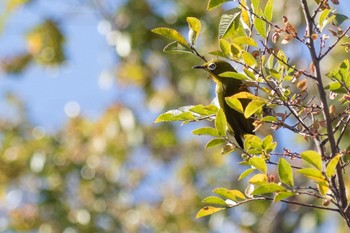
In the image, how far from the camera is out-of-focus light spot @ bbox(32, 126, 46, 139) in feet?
27.1

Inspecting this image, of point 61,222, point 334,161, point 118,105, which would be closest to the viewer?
point 334,161

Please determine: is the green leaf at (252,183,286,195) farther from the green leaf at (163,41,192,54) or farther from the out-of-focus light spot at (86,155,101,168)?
the out-of-focus light spot at (86,155,101,168)

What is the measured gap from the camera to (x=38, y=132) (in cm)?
851

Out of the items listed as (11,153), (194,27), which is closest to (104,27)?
(11,153)

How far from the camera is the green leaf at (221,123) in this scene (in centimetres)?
261

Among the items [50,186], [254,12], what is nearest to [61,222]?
[50,186]

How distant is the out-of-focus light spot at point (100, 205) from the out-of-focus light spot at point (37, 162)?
884mm

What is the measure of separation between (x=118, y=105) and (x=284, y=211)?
2191 millimetres

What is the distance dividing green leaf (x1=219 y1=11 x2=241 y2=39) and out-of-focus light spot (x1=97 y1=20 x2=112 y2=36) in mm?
5949

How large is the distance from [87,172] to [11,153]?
0.85 m

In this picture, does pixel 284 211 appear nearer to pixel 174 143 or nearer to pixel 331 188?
pixel 174 143

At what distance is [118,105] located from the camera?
8781 millimetres

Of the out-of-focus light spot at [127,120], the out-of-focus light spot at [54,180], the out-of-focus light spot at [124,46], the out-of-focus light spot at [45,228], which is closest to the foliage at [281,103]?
the out-of-focus light spot at [124,46]

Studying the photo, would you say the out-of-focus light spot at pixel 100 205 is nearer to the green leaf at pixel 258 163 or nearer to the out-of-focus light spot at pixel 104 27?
the out-of-focus light spot at pixel 104 27
